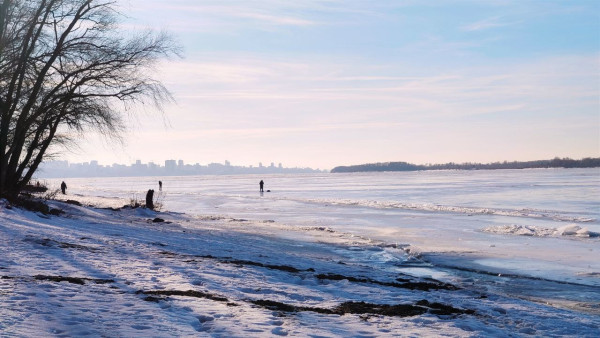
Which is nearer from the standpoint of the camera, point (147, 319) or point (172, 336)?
point (172, 336)

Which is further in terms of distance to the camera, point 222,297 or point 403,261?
point 403,261

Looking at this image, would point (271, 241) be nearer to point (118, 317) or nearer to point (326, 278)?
point (326, 278)

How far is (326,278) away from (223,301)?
3.33 meters

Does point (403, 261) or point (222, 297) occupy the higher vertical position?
point (222, 297)

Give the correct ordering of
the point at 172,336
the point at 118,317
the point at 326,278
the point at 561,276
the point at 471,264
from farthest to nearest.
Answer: the point at 471,264 < the point at 561,276 < the point at 326,278 < the point at 118,317 < the point at 172,336

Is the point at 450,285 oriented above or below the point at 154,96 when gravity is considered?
below

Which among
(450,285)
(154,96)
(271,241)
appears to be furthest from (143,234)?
(450,285)

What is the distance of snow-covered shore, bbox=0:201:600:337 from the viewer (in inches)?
275

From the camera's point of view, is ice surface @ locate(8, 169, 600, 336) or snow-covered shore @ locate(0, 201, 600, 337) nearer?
snow-covered shore @ locate(0, 201, 600, 337)

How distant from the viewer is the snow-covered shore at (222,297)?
6.97m

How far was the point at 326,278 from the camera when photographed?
11328 millimetres

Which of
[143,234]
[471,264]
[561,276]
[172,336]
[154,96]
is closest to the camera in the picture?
[172,336]

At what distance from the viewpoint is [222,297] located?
874cm

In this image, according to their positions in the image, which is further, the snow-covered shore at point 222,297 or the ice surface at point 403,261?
the ice surface at point 403,261
